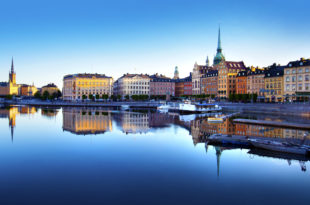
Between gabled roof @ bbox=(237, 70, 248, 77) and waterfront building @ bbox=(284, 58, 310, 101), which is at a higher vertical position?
gabled roof @ bbox=(237, 70, 248, 77)

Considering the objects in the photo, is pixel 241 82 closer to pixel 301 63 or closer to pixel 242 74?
pixel 242 74

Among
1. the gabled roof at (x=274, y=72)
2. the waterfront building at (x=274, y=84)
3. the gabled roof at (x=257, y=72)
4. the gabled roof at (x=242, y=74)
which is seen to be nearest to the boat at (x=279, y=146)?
the waterfront building at (x=274, y=84)

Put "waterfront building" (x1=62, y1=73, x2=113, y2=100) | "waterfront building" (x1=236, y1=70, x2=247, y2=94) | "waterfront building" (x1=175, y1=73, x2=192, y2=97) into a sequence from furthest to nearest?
"waterfront building" (x1=175, y1=73, x2=192, y2=97) → "waterfront building" (x1=62, y1=73, x2=113, y2=100) → "waterfront building" (x1=236, y1=70, x2=247, y2=94)

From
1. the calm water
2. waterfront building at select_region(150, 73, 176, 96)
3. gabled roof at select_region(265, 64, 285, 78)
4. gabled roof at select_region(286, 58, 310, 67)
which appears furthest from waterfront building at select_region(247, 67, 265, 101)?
the calm water

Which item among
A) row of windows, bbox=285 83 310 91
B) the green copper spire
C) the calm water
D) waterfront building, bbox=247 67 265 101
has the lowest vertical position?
the calm water

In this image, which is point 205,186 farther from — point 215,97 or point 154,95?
point 154,95

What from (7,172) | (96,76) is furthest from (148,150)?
(96,76)

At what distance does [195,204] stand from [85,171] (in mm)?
8349

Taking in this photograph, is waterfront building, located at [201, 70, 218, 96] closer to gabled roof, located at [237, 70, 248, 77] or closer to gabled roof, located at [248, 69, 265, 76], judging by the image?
gabled roof, located at [237, 70, 248, 77]

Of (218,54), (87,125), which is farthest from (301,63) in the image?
(218,54)

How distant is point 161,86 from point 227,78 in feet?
161

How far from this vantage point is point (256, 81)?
10031 cm

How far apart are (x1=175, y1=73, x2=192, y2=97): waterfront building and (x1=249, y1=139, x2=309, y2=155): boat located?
129649 mm

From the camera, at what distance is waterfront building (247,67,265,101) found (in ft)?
319
